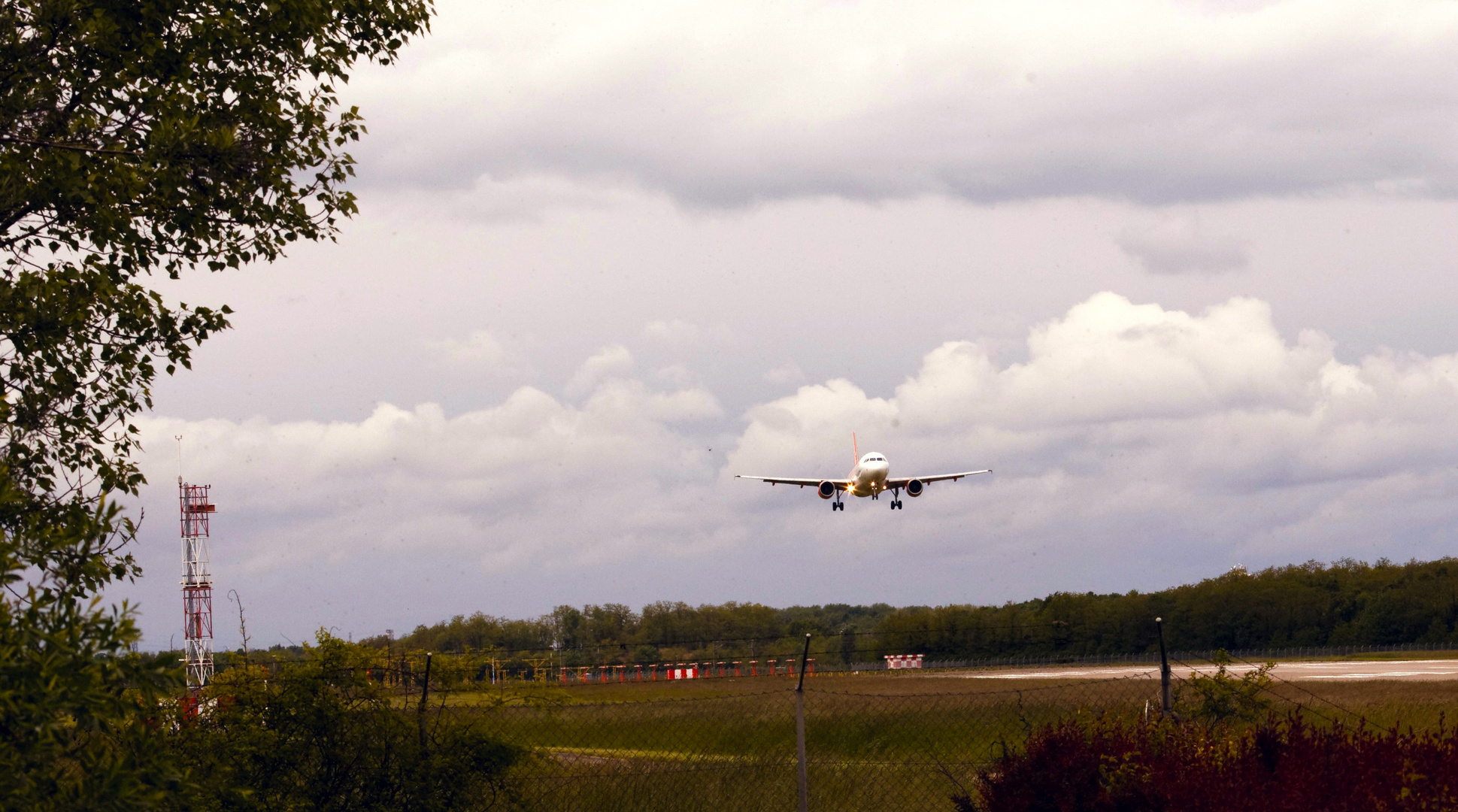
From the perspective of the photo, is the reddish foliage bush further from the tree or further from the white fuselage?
the white fuselage

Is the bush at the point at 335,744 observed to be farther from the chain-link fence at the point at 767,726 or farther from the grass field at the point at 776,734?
the grass field at the point at 776,734

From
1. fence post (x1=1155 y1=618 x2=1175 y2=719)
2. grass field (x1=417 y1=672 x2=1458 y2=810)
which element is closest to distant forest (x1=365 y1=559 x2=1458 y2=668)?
grass field (x1=417 y1=672 x2=1458 y2=810)

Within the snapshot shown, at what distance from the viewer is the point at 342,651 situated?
33.7ft

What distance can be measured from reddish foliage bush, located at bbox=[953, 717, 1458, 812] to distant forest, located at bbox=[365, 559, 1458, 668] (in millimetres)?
20075

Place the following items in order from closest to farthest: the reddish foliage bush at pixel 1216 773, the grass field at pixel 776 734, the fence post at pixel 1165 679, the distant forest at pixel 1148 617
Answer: the reddish foliage bush at pixel 1216 773
the fence post at pixel 1165 679
the grass field at pixel 776 734
the distant forest at pixel 1148 617

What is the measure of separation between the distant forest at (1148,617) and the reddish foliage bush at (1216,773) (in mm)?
20075

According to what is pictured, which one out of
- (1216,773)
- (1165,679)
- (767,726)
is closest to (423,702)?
(1216,773)

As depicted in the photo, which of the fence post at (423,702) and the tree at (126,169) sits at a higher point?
the tree at (126,169)

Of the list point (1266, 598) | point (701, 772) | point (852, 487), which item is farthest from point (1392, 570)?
point (701, 772)

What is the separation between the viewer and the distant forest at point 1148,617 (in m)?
48.5

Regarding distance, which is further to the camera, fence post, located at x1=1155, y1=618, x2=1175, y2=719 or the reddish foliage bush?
fence post, located at x1=1155, y1=618, x2=1175, y2=719

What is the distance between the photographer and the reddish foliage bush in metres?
8.14

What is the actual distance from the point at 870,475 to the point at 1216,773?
49.3m

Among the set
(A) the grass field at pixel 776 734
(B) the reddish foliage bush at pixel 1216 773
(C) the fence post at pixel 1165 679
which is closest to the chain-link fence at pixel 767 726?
(A) the grass field at pixel 776 734
